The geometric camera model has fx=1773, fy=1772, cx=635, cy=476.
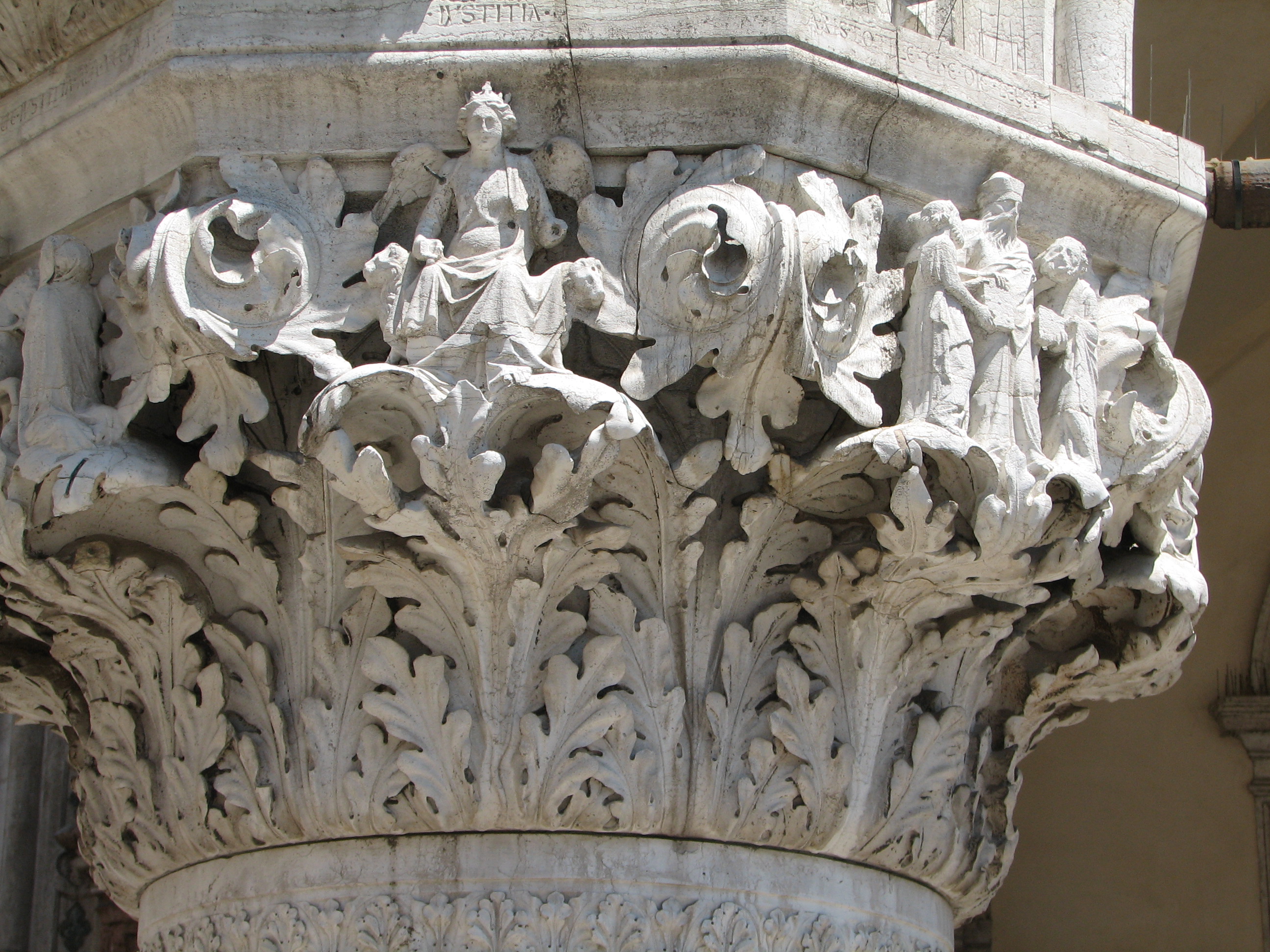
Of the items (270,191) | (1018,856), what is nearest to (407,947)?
(270,191)

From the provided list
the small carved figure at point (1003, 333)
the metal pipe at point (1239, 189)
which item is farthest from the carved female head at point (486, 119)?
the metal pipe at point (1239, 189)

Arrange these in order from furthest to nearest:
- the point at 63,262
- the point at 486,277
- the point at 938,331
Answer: the point at 63,262
the point at 938,331
the point at 486,277

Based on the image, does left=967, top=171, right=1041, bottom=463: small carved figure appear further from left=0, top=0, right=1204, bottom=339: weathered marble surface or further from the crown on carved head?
the crown on carved head

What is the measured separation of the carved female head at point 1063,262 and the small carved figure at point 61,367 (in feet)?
5.62

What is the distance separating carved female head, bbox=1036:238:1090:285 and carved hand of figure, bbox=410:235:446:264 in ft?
3.73

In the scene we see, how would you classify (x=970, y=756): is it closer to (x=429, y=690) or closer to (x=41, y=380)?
(x=429, y=690)

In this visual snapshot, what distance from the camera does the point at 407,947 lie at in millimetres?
3006

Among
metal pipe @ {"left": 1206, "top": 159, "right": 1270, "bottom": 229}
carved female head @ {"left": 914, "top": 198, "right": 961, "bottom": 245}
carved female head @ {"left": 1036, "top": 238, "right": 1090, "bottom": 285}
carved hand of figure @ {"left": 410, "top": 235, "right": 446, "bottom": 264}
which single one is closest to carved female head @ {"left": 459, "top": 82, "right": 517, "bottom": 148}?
carved hand of figure @ {"left": 410, "top": 235, "right": 446, "bottom": 264}

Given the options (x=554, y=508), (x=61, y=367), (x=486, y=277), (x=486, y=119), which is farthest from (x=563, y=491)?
(x=61, y=367)

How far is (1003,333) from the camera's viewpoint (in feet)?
10.2

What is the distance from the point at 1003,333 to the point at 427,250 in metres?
1.01

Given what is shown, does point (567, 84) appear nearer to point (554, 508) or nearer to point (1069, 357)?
point (554, 508)

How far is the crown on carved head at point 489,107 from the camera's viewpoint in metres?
3.04

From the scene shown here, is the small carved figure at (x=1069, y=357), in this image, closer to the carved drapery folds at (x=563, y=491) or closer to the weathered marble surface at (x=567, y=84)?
the carved drapery folds at (x=563, y=491)
